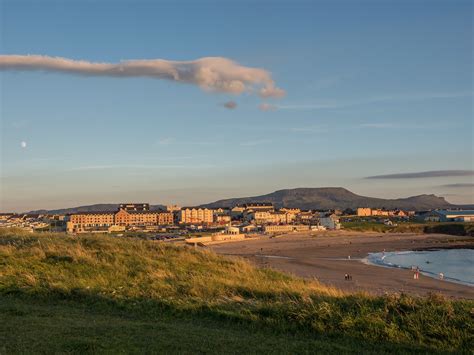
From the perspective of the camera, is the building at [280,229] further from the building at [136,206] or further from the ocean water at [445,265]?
the ocean water at [445,265]

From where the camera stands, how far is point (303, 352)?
8.53 m

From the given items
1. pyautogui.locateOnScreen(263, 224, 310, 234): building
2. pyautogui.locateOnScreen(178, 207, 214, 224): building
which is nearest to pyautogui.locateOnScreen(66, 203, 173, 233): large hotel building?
pyautogui.locateOnScreen(178, 207, 214, 224): building

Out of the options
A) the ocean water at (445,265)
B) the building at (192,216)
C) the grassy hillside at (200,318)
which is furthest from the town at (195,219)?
the grassy hillside at (200,318)

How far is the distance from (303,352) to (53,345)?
405 centimetres

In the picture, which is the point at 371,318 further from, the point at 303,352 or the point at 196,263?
the point at 196,263

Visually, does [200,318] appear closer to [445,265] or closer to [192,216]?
[445,265]

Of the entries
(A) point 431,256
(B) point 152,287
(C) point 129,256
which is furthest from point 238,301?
(A) point 431,256

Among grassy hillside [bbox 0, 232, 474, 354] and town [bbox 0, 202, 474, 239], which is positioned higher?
grassy hillside [bbox 0, 232, 474, 354]

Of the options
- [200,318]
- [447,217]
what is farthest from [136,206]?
[200,318]

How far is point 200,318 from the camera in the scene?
11.6 metres

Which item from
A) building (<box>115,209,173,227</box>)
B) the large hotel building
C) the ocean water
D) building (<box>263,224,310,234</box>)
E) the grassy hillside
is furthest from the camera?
building (<box>115,209,173,227</box>)

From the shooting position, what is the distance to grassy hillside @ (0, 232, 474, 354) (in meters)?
9.00

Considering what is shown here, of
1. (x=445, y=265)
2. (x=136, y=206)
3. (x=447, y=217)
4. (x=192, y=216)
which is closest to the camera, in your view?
(x=445, y=265)

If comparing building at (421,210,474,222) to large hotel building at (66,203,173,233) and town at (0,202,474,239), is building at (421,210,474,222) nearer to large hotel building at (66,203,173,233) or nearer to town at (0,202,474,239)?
town at (0,202,474,239)
